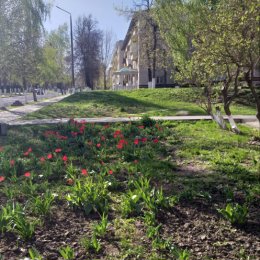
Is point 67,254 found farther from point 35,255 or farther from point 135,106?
point 135,106

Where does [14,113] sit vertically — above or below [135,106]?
below

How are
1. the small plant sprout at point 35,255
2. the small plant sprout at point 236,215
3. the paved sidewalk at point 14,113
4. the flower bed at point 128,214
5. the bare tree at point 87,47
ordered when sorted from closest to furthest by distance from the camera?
the small plant sprout at point 35,255
the flower bed at point 128,214
the small plant sprout at point 236,215
the paved sidewalk at point 14,113
the bare tree at point 87,47

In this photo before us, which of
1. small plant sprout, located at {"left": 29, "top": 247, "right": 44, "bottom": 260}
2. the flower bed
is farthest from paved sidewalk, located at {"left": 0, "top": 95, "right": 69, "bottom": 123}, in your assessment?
small plant sprout, located at {"left": 29, "top": 247, "right": 44, "bottom": 260}

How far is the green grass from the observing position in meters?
14.4

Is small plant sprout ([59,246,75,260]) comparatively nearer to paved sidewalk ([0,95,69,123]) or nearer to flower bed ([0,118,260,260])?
flower bed ([0,118,260,260])

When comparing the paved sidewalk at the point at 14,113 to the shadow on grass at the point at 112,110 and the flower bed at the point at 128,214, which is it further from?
the flower bed at the point at 128,214

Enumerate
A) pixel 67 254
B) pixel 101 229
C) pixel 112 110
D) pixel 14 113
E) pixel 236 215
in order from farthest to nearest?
pixel 14 113 → pixel 112 110 → pixel 236 215 → pixel 101 229 → pixel 67 254

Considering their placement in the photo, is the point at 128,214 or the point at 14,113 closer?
the point at 128,214

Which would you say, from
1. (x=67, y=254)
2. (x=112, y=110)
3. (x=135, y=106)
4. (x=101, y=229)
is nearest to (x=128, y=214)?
(x=101, y=229)

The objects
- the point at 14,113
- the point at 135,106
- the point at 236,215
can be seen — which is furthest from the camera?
the point at 14,113

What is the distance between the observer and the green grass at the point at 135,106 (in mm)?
14438

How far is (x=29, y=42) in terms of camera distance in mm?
19984

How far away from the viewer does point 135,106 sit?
58.3 ft

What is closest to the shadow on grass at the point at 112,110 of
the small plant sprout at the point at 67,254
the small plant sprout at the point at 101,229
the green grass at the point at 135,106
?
the green grass at the point at 135,106
